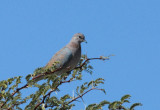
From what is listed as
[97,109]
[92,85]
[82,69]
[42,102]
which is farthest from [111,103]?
[82,69]

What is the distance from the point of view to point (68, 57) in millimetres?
8047

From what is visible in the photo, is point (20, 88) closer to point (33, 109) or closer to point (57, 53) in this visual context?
point (33, 109)

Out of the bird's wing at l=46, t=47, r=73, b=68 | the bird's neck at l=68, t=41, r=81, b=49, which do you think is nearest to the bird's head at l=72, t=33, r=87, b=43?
the bird's neck at l=68, t=41, r=81, b=49

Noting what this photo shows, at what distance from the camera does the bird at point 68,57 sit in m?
7.77

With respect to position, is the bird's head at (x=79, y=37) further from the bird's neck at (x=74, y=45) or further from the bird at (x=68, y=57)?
the bird's neck at (x=74, y=45)

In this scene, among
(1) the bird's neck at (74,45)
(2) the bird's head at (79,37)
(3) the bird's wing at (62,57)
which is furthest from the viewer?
(2) the bird's head at (79,37)

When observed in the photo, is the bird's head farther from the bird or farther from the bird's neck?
the bird's neck

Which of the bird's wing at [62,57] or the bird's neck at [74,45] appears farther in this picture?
the bird's neck at [74,45]

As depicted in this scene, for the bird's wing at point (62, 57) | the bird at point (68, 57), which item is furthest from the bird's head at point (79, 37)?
the bird's wing at point (62, 57)

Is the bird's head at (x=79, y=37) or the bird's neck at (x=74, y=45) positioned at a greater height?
the bird's head at (x=79, y=37)

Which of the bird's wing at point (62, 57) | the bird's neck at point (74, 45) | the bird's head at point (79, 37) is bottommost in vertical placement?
the bird's wing at point (62, 57)

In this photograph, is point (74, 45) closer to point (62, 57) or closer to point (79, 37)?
point (79, 37)

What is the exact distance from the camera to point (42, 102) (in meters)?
4.91

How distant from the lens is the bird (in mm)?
7766
